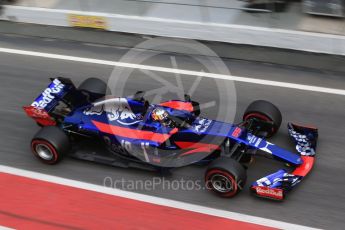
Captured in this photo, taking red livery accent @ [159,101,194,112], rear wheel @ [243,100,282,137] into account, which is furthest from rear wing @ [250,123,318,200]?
red livery accent @ [159,101,194,112]

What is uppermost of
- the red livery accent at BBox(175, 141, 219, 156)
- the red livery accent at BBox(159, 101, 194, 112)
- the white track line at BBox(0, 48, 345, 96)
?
the white track line at BBox(0, 48, 345, 96)

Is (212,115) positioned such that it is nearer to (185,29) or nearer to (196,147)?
(196,147)

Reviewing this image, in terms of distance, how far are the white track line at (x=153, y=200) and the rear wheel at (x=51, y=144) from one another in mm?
336

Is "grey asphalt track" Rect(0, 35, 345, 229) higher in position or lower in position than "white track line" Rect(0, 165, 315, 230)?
higher

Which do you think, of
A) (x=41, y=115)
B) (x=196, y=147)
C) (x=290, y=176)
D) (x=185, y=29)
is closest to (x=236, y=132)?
(x=196, y=147)

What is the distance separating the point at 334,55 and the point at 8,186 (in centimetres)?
648

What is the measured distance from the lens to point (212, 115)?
28.5ft

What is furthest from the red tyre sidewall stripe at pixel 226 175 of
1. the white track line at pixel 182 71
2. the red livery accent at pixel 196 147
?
the white track line at pixel 182 71

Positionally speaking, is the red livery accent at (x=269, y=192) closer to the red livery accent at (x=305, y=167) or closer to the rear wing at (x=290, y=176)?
the rear wing at (x=290, y=176)

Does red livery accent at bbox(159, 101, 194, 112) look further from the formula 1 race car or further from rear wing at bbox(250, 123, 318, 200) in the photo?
rear wing at bbox(250, 123, 318, 200)

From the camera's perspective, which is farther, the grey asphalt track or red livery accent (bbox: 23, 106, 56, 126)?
red livery accent (bbox: 23, 106, 56, 126)

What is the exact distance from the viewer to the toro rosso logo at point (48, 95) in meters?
7.91

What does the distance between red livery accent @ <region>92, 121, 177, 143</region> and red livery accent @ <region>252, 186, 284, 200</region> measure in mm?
1447

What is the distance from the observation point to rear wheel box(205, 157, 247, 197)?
21.5ft
